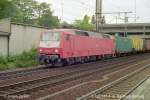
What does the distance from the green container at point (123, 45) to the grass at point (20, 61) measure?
662 inches

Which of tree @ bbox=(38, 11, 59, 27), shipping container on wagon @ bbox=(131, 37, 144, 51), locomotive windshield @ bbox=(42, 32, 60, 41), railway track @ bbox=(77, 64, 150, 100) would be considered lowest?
railway track @ bbox=(77, 64, 150, 100)

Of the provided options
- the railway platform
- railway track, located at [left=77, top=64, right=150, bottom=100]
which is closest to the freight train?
railway track, located at [left=77, top=64, right=150, bottom=100]

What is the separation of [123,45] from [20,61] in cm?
2393

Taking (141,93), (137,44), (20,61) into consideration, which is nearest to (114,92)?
(141,93)

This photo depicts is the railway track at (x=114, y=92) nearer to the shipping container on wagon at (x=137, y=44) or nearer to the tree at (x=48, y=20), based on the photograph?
the shipping container on wagon at (x=137, y=44)

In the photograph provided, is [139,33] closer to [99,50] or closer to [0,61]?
[99,50]

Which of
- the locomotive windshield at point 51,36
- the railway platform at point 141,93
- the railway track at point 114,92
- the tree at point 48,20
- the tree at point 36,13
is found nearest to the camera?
the railway platform at point 141,93

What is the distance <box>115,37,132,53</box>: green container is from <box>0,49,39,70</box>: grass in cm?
1681

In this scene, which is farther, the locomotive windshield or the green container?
the green container

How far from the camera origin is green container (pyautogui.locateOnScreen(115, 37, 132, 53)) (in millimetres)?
47938

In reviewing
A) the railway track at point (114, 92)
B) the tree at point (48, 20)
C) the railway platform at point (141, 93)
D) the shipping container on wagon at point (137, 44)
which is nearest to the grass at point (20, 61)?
the railway track at point (114, 92)

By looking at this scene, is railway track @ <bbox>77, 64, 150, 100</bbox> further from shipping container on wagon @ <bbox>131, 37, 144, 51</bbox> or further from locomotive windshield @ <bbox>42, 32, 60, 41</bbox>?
shipping container on wagon @ <bbox>131, 37, 144, 51</bbox>

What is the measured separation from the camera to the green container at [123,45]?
157ft

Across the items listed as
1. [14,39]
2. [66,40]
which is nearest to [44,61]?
[66,40]
